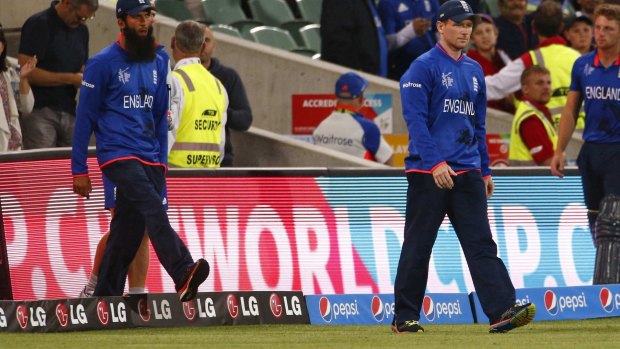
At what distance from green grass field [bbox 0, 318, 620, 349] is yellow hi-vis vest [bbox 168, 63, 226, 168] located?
2.23 meters

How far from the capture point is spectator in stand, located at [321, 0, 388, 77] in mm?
16391

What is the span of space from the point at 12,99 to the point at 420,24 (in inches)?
212

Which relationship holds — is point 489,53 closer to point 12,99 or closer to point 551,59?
point 551,59

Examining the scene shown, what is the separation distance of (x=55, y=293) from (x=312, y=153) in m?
3.62

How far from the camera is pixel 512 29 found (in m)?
17.2

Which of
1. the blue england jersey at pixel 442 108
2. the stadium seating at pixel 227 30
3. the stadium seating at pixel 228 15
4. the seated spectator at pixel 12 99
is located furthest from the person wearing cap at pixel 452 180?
the stadium seating at pixel 228 15

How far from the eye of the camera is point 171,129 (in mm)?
12094

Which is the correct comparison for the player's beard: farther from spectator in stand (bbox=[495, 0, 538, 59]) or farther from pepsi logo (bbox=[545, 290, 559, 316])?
spectator in stand (bbox=[495, 0, 538, 59])

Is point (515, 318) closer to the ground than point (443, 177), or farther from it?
closer to the ground

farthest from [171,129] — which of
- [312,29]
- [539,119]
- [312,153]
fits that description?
[312,29]

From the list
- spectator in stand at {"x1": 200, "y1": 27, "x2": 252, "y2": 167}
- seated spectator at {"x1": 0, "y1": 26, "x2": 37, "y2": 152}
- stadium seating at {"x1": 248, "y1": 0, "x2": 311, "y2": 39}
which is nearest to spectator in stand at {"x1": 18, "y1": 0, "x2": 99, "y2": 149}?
seated spectator at {"x1": 0, "y1": 26, "x2": 37, "y2": 152}

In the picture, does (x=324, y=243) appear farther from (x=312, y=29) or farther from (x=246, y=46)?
(x=312, y=29)

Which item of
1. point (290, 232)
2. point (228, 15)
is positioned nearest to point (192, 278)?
point (290, 232)

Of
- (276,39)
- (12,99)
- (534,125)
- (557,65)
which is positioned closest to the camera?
(12,99)
